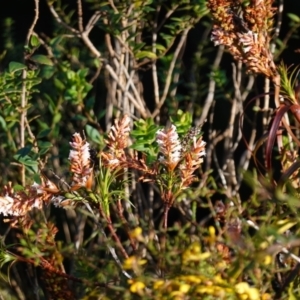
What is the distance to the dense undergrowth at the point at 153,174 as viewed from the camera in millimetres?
1925

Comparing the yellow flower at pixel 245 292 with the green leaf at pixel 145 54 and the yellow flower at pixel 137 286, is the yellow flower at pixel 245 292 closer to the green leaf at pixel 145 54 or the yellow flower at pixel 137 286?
the yellow flower at pixel 137 286

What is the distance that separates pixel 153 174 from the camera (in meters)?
2.22

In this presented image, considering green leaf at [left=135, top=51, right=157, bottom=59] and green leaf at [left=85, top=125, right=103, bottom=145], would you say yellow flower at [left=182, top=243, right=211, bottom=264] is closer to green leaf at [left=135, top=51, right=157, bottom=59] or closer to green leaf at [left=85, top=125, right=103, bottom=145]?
green leaf at [left=85, top=125, right=103, bottom=145]

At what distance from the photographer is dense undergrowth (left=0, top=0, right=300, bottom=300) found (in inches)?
75.8

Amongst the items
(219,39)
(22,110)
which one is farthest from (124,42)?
(219,39)

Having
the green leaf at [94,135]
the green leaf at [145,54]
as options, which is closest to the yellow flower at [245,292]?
the green leaf at [94,135]

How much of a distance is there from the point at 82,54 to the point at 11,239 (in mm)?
863

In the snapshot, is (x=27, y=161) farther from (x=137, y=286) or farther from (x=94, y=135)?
(x=137, y=286)

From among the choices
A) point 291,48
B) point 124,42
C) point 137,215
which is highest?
point 124,42

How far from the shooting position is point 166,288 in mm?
1819

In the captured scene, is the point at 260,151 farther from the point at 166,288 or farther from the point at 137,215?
the point at 166,288

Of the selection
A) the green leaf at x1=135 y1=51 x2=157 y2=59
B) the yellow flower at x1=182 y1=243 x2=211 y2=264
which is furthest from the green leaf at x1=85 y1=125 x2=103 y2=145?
the yellow flower at x1=182 y1=243 x2=211 y2=264

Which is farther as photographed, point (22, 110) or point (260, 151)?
point (260, 151)

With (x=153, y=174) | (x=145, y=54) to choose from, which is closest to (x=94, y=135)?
(x=145, y=54)
